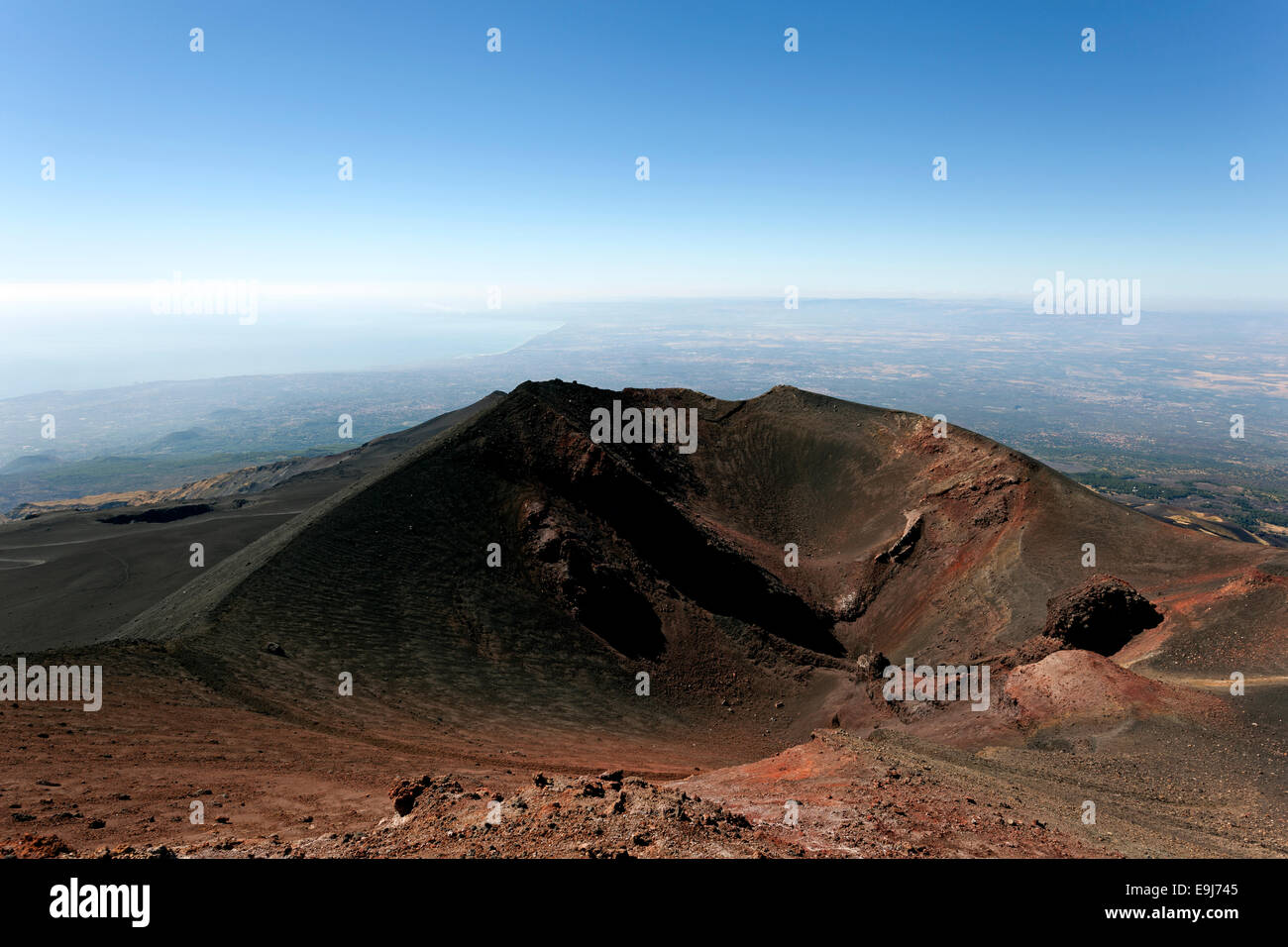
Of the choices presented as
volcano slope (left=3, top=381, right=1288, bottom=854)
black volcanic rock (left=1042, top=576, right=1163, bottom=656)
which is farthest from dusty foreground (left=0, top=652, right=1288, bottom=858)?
black volcanic rock (left=1042, top=576, right=1163, bottom=656)

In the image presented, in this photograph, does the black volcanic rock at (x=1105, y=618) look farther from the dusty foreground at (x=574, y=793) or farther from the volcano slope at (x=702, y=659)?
the dusty foreground at (x=574, y=793)

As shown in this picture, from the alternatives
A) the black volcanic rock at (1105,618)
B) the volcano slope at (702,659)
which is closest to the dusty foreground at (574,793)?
the volcano slope at (702,659)

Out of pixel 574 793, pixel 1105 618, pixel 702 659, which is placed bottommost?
pixel 702 659

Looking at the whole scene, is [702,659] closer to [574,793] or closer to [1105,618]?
[1105,618]

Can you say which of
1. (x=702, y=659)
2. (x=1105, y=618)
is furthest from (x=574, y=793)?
(x=1105, y=618)
